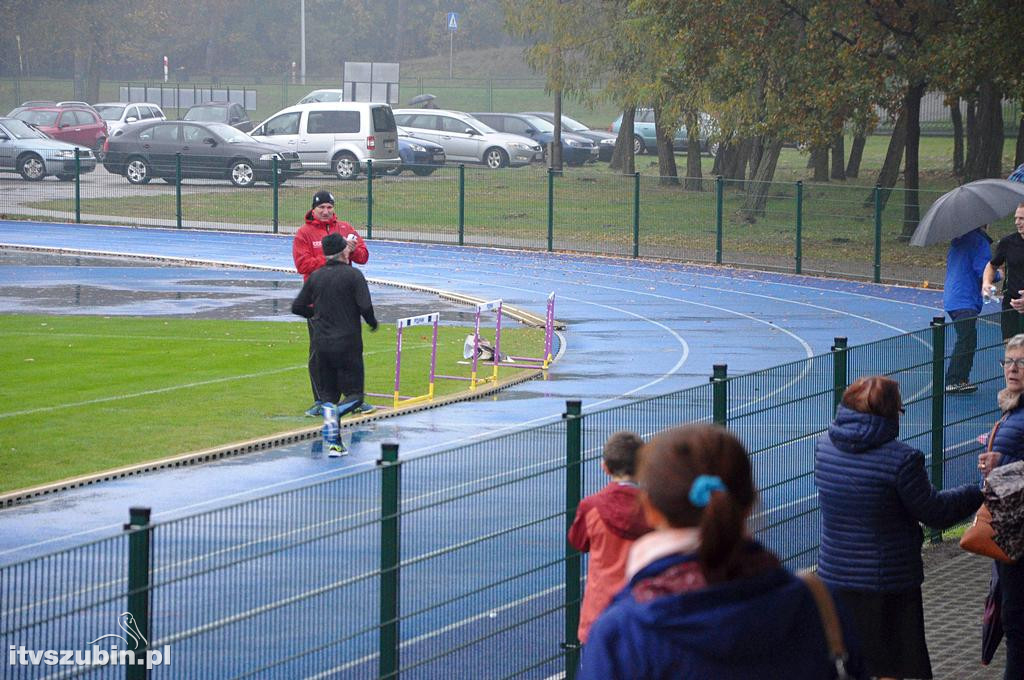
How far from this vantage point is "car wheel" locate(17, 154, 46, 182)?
138 feet

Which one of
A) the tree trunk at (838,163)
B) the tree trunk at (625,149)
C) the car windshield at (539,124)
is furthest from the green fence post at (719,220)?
the car windshield at (539,124)

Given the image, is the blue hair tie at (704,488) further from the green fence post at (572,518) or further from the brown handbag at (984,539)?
the brown handbag at (984,539)

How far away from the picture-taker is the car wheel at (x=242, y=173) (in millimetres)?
39500

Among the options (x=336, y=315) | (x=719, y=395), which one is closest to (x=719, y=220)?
(x=336, y=315)

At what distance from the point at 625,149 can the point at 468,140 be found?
5007 millimetres

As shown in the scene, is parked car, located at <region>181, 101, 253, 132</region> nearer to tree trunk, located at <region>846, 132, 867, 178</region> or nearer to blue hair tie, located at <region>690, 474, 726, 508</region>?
tree trunk, located at <region>846, 132, 867, 178</region>

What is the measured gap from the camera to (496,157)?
47906 millimetres

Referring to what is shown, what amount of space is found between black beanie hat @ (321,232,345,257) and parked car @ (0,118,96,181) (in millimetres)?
29652

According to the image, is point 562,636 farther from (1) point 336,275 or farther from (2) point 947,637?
(1) point 336,275

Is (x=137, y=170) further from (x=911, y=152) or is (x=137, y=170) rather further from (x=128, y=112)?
(x=128, y=112)

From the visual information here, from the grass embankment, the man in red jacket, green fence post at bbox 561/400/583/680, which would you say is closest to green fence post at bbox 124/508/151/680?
green fence post at bbox 561/400/583/680

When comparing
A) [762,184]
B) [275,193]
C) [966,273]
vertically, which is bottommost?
[966,273]

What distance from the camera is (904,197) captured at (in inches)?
1304

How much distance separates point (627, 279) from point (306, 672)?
23.4 meters
